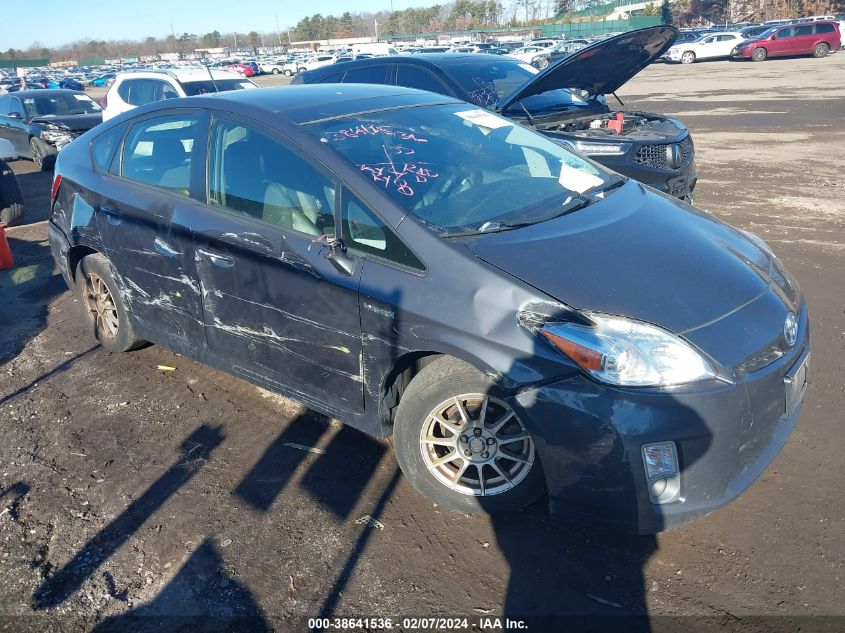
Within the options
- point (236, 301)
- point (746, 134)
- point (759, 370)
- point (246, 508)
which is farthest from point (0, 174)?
point (746, 134)

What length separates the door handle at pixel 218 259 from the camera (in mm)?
3437

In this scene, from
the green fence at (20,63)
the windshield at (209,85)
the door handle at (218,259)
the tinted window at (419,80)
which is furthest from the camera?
the green fence at (20,63)

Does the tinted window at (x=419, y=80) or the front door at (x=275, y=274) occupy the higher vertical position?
the tinted window at (x=419, y=80)

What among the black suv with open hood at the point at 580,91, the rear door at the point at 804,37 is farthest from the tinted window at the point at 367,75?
the rear door at the point at 804,37

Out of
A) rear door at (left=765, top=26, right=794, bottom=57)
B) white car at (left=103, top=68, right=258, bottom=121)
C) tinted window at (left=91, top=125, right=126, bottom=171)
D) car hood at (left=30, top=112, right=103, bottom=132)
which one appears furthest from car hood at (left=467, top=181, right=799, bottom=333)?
rear door at (left=765, top=26, right=794, bottom=57)

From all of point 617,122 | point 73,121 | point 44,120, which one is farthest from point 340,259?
point 44,120

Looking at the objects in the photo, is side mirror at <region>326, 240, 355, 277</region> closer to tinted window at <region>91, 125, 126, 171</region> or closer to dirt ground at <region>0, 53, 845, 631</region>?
dirt ground at <region>0, 53, 845, 631</region>

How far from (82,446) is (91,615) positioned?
1.37 m

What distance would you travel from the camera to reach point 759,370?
8.50 ft

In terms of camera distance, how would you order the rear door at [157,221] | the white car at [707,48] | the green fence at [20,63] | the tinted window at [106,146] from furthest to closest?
1. the green fence at [20,63]
2. the white car at [707,48]
3. the tinted window at [106,146]
4. the rear door at [157,221]

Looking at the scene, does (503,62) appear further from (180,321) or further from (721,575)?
(721,575)

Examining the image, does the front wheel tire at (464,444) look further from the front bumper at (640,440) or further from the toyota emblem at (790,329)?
the toyota emblem at (790,329)

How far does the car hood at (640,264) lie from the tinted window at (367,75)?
544 cm

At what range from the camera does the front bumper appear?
2.43 m
